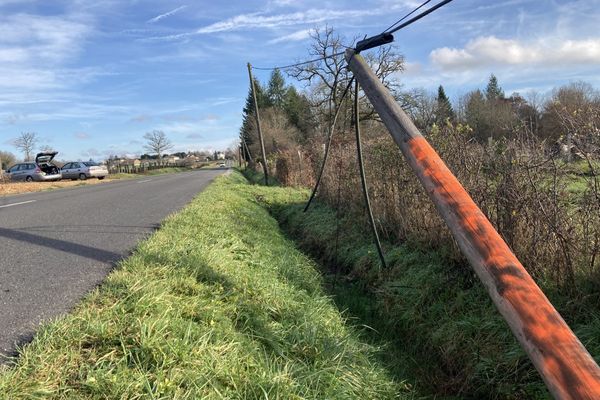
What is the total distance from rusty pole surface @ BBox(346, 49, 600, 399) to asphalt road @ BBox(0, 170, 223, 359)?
9.48ft

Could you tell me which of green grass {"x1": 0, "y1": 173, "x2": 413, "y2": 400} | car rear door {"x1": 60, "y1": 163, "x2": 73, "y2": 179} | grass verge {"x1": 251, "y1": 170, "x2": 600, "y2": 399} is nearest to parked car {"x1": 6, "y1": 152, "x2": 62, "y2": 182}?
car rear door {"x1": 60, "y1": 163, "x2": 73, "y2": 179}

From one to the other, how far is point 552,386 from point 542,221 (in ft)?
9.38

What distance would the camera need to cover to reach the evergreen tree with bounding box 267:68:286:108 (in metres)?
76.6

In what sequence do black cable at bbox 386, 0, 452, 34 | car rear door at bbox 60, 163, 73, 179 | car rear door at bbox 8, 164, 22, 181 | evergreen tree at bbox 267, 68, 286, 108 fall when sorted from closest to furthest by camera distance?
black cable at bbox 386, 0, 452, 34 → car rear door at bbox 8, 164, 22, 181 → car rear door at bbox 60, 163, 73, 179 → evergreen tree at bbox 267, 68, 286, 108

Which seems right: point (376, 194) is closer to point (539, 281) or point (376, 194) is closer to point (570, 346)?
point (539, 281)

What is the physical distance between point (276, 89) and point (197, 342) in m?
76.7

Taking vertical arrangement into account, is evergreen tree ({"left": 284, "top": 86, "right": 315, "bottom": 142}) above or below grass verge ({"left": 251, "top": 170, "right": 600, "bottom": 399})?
above

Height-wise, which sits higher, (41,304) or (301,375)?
(41,304)

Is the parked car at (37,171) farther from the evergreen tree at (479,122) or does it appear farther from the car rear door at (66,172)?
the evergreen tree at (479,122)

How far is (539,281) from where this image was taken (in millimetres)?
4406

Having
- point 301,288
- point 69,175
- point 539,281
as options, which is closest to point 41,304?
point 301,288

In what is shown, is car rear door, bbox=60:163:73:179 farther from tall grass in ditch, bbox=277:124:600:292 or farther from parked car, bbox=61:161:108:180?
tall grass in ditch, bbox=277:124:600:292

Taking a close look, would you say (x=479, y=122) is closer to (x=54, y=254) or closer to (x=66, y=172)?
(x=54, y=254)

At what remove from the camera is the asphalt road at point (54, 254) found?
11.4 feet
